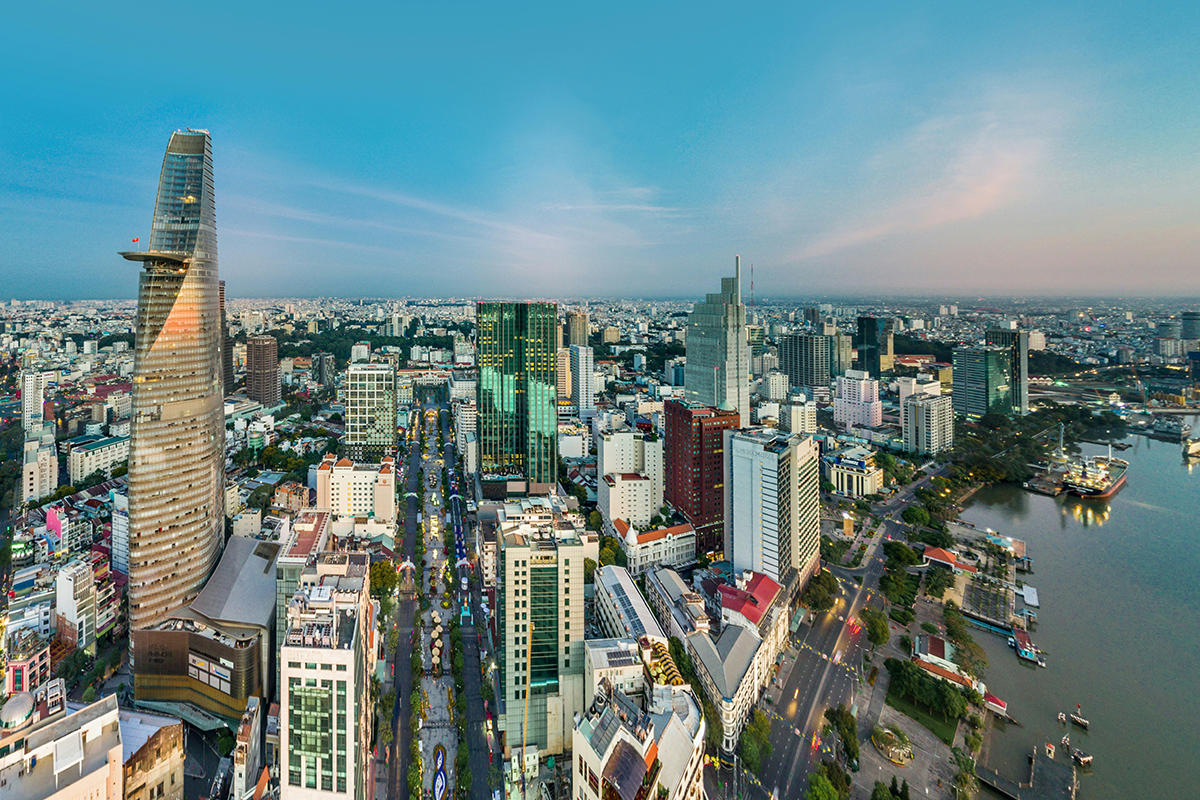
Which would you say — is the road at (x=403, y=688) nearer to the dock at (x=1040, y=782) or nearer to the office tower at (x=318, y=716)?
the office tower at (x=318, y=716)

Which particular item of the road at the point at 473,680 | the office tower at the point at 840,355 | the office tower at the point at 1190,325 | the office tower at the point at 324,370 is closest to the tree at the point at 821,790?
the road at the point at 473,680

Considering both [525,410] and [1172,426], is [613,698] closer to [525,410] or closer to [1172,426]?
[525,410]

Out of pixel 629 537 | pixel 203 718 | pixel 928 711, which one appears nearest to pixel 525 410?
pixel 629 537

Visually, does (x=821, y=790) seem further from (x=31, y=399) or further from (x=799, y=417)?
(x=31, y=399)

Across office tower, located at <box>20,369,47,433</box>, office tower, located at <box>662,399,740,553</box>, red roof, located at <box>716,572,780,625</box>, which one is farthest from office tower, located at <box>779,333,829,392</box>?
office tower, located at <box>20,369,47,433</box>

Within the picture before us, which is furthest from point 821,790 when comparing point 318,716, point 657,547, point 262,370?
point 262,370

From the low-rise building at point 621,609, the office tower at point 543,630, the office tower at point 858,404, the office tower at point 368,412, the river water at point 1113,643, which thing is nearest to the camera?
the office tower at point 543,630
